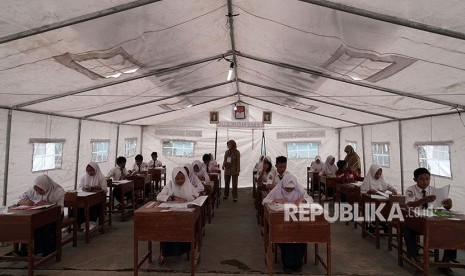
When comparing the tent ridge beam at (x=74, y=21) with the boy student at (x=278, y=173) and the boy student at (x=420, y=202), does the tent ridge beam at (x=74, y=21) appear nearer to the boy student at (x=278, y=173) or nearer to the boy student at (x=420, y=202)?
the boy student at (x=278, y=173)

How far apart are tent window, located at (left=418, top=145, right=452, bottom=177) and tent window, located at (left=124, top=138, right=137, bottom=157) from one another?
29.5 ft

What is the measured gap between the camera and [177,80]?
600 cm

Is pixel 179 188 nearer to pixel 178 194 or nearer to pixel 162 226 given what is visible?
pixel 178 194

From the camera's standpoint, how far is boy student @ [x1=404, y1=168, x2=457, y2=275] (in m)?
3.76

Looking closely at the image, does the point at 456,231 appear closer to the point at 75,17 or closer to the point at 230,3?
the point at 230,3

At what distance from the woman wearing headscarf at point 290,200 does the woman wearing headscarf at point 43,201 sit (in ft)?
9.61

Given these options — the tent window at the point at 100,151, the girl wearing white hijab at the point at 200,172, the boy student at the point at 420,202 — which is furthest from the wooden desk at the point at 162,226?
the tent window at the point at 100,151

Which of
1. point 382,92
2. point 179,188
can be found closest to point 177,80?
point 179,188

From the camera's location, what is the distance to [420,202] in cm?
393

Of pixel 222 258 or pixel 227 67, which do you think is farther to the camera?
pixel 227 67

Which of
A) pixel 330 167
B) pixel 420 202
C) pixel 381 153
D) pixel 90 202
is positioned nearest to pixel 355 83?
pixel 420 202

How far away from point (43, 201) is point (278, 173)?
379 cm

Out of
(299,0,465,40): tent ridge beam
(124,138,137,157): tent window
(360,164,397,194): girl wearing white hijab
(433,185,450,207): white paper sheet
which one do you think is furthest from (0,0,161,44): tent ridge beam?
(124,138,137,157): tent window

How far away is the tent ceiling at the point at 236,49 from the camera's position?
Answer: 263 centimetres
